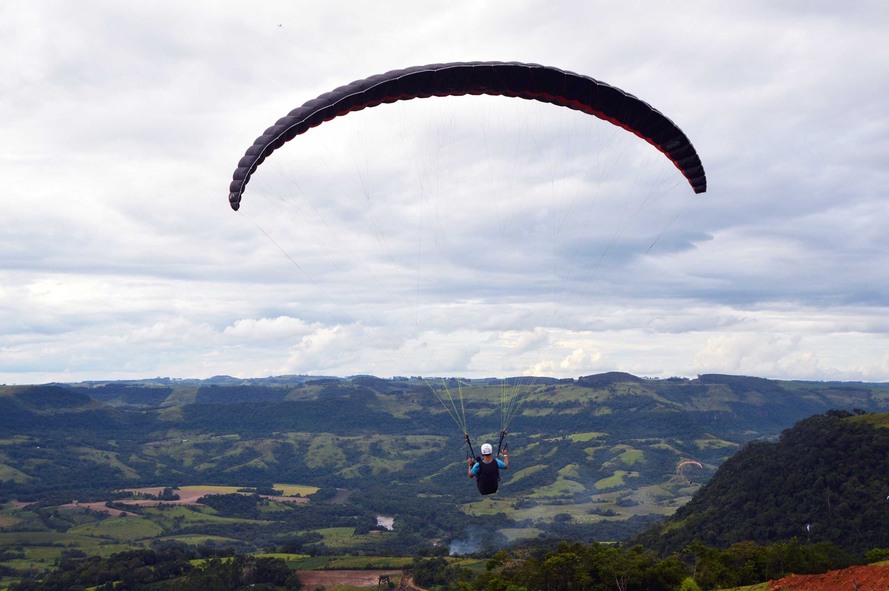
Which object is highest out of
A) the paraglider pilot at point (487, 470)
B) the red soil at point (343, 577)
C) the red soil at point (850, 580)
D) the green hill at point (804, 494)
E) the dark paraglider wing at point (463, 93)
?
the dark paraglider wing at point (463, 93)

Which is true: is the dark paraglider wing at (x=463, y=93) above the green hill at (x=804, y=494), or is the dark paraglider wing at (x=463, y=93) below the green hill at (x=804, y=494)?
Result: above

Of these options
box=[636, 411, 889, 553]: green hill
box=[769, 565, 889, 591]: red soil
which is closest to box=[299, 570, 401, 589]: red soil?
box=[636, 411, 889, 553]: green hill

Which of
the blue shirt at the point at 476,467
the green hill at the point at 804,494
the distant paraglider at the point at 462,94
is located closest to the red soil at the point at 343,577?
the green hill at the point at 804,494

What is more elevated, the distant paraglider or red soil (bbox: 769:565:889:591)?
the distant paraglider

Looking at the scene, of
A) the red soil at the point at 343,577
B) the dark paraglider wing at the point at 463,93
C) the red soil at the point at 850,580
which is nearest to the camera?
the dark paraglider wing at the point at 463,93

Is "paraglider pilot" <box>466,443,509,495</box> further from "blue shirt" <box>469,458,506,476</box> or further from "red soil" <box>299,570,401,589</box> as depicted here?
"red soil" <box>299,570,401,589</box>

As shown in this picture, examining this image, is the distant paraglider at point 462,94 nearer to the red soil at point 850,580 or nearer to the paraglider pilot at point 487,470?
the paraglider pilot at point 487,470

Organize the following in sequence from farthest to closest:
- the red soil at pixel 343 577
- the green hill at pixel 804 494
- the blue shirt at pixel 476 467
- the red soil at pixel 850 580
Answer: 1. the red soil at pixel 343 577
2. the green hill at pixel 804 494
3. the red soil at pixel 850 580
4. the blue shirt at pixel 476 467
